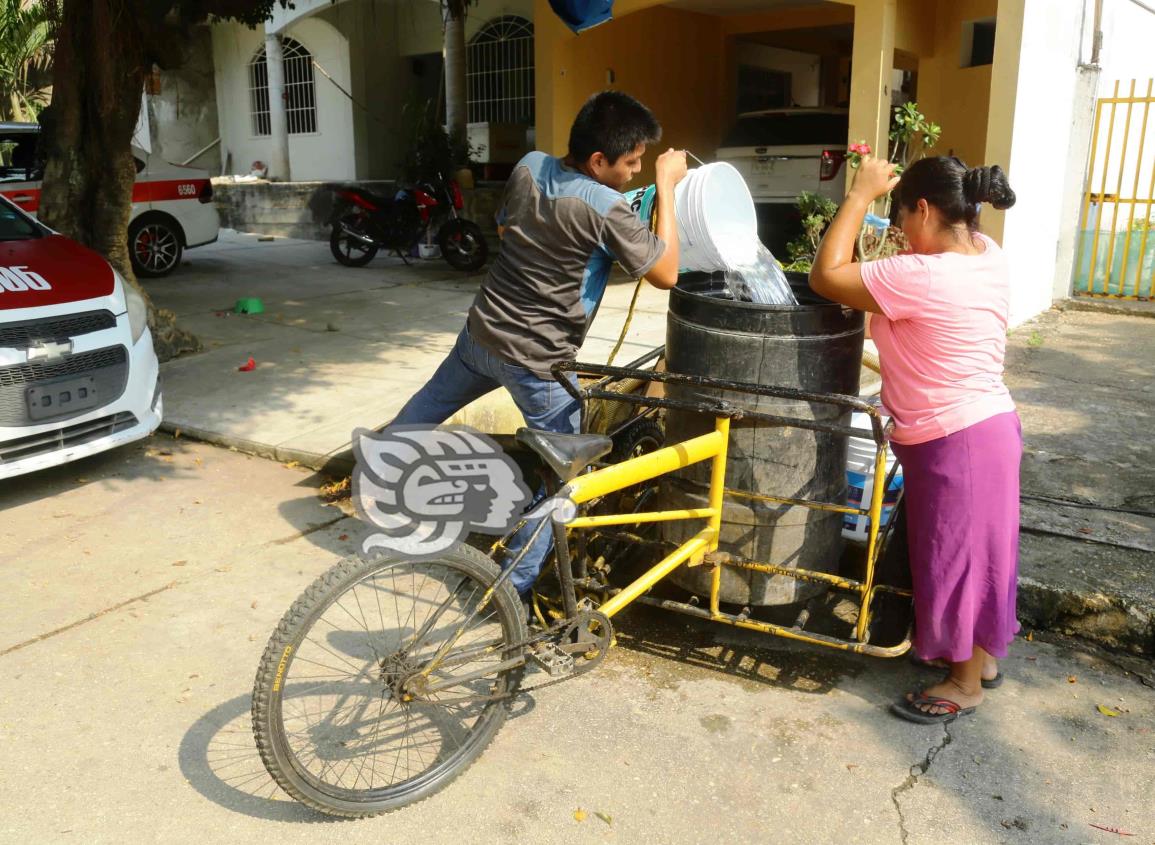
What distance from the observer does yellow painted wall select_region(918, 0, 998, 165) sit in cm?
1002

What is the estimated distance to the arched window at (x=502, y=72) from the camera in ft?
49.2

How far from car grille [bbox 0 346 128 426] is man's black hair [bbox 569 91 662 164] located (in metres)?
3.01

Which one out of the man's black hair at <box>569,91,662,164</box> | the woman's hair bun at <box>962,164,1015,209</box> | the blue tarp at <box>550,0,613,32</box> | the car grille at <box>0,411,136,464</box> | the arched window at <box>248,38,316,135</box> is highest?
the arched window at <box>248,38,316,135</box>

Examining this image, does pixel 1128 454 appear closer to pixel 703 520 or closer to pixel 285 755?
pixel 703 520

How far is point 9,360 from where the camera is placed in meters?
4.59

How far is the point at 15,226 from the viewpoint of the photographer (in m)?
5.71

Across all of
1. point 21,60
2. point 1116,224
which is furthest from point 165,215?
point 1116,224

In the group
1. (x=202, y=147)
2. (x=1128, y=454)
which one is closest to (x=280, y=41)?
(x=202, y=147)

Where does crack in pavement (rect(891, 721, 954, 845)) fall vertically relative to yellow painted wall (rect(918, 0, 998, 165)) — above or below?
below

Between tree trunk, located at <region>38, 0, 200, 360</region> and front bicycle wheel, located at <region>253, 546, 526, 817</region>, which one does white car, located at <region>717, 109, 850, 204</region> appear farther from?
front bicycle wheel, located at <region>253, 546, 526, 817</region>

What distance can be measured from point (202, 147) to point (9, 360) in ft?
51.1

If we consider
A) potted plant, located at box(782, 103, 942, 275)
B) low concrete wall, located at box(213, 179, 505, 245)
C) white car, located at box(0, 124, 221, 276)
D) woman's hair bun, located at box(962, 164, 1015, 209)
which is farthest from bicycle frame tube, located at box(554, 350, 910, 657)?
low concrete wall, located at box(213, 179, 505, 245)

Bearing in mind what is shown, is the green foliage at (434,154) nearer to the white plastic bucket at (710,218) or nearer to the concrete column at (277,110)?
the concrete column at (277,110)

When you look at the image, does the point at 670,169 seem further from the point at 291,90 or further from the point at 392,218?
the point at 291,90
